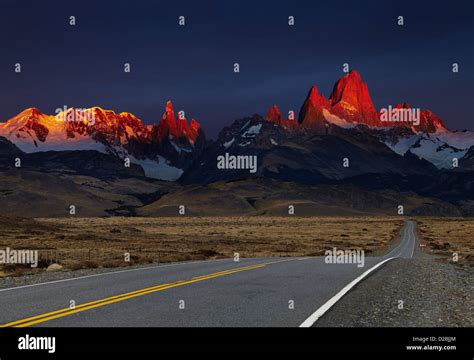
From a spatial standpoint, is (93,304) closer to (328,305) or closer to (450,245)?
(328,305)

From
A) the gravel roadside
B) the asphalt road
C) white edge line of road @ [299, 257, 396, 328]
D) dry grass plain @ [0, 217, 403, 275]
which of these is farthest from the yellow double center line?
dry grass plain @ [0, 217, 403, 275]

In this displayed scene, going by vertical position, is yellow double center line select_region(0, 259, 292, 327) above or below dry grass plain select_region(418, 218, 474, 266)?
above

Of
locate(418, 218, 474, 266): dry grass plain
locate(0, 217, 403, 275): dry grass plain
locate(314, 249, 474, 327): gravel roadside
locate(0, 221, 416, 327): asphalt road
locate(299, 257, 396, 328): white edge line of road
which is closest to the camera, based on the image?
locate(299, 257, 396, 328): white edge line of road

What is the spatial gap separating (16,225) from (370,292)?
339 feet

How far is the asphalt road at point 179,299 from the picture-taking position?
38.5ft

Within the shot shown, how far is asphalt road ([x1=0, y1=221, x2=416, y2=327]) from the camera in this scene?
1173 cm

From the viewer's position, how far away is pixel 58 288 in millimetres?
17281

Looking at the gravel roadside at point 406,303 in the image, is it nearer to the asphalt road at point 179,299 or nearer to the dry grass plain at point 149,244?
the asphalt road at point 179,299

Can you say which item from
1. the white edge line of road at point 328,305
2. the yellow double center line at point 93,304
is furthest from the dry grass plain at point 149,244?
the white edge line of road at point 328,305

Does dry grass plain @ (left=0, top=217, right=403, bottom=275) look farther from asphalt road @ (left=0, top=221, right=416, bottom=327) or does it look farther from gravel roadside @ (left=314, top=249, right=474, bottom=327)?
gravel roadside @ (left=314, top=249, right=474, bottom=327)

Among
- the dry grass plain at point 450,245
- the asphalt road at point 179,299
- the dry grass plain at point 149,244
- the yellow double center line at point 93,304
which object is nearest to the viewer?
the yellow double center line at point 93,304
